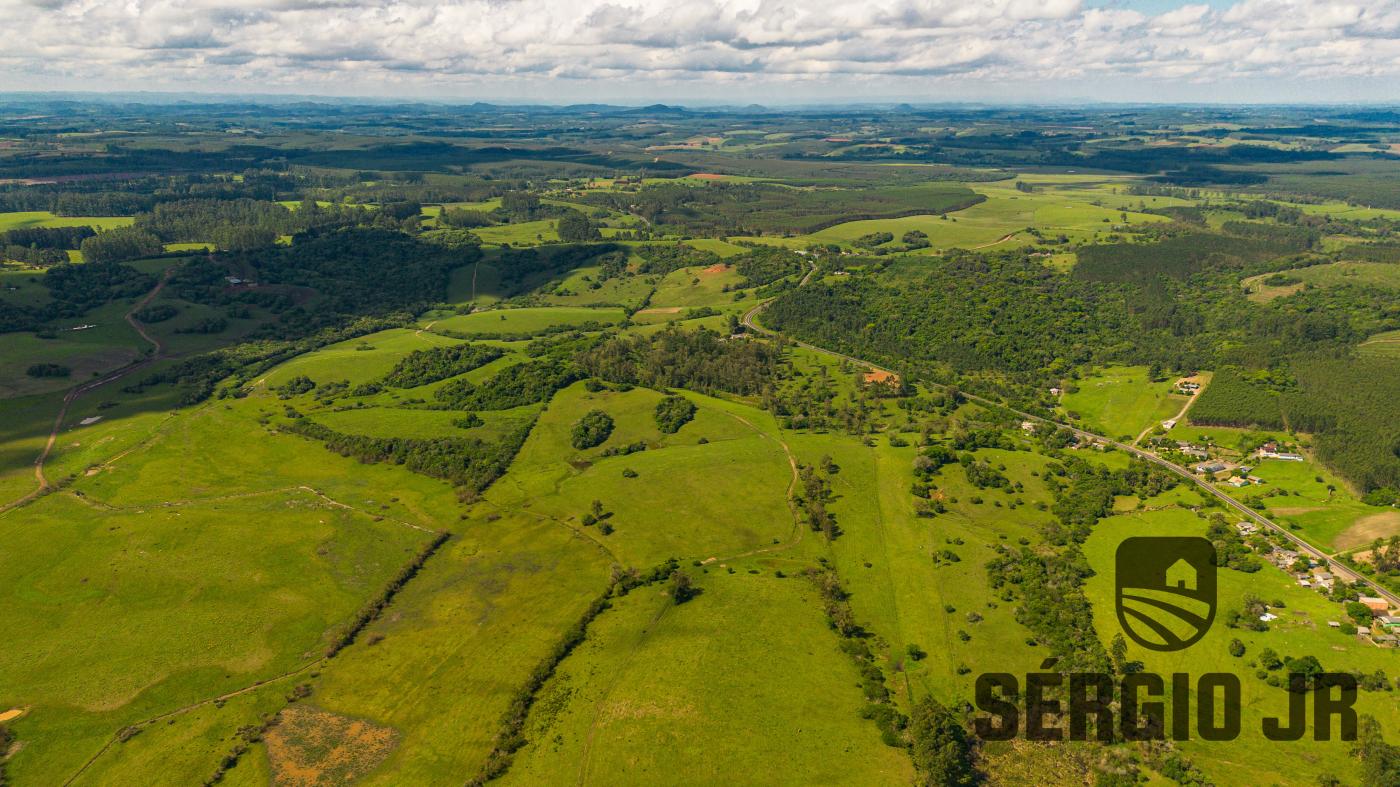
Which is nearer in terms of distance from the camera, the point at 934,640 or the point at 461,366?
the point at 934,640

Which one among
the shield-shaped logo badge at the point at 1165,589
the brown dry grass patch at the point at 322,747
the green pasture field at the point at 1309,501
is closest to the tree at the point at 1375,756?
the shield-shaped logo badge at the point at 1165,589

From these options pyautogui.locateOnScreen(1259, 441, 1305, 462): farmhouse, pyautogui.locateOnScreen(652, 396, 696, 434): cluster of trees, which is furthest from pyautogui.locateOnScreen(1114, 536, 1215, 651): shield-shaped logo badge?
pyautogui.locateOnScreen(652, 396, 696, 434): cluster of trees

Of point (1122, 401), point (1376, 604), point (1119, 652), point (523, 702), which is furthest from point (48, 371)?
point (1376, 604)

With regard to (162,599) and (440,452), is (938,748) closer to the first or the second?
(162,599)

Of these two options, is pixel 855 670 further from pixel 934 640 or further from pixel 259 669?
pixel 259 669

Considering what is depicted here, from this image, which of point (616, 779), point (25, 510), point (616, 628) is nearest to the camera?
point (616, 779)

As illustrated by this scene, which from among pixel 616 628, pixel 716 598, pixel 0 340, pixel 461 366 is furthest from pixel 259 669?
pixel 0 340
